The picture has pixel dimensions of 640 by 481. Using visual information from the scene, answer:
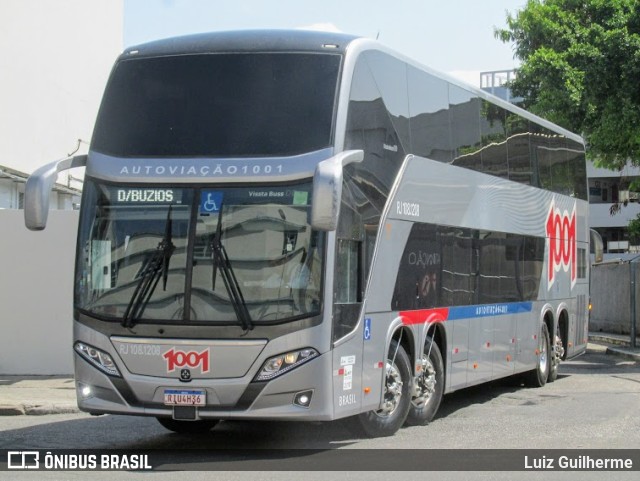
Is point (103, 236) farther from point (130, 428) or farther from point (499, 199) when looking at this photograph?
point (499, 199)

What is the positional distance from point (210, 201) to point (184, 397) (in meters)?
1.84

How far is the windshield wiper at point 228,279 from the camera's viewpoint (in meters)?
10.1

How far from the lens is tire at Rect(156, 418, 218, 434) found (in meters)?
12.3

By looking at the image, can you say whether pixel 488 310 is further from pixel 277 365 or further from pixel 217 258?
pixel 217 258

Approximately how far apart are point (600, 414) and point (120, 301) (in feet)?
22.9

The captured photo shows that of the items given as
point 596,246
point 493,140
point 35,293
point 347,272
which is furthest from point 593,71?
point 347,272

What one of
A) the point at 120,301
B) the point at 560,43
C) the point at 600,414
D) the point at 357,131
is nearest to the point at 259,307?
the point at 120,301

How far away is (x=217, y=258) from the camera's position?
1023cm

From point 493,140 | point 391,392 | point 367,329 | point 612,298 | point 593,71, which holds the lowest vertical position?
point 391,392

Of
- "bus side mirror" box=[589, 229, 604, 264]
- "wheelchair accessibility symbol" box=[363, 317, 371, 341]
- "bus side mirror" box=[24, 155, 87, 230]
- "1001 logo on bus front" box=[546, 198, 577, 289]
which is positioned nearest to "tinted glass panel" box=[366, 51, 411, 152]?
"wheelchair accessibility symbol" box=[363, 317, 371, 341]

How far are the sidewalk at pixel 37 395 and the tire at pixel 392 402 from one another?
14.6 feet

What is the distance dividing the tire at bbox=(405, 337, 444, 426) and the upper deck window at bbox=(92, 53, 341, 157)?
3.82 m

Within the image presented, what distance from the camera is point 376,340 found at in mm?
11508

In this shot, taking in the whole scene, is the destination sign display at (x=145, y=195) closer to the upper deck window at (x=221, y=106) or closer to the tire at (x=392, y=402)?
the upper deck window at (x=221, y=106)
